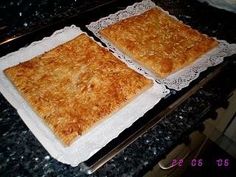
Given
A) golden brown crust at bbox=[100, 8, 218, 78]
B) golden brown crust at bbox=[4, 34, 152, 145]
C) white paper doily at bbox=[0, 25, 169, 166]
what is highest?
golden brown crust at bbox=[100, 8, 218, 78]

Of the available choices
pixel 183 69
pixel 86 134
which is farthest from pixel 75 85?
pixel 183 69

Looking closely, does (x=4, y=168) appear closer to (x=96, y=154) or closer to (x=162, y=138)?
(x=96, y=154)

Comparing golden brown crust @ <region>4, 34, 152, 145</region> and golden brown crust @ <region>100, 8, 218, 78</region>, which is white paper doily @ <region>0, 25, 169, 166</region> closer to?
golden brown crust @ <region>4, 34, 152, 145</region>

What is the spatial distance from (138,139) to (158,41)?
0.53 meters

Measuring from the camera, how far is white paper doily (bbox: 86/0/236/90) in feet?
3.39

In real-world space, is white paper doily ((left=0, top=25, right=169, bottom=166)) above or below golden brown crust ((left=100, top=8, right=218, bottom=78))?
below

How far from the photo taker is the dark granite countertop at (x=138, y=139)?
755 millimetres

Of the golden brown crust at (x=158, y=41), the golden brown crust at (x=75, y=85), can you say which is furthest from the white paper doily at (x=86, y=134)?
the golden brown crust at (x=158, y=41)

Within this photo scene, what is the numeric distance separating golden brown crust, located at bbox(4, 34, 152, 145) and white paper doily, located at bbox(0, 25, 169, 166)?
21mm

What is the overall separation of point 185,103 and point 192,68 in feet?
0.66

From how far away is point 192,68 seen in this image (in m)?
1.09

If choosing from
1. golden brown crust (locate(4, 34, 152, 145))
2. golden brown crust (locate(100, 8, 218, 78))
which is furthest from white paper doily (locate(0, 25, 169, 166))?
golden brown crust (locate(100, 8, 218, 78))

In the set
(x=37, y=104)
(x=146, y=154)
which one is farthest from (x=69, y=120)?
(x=146, y=154)

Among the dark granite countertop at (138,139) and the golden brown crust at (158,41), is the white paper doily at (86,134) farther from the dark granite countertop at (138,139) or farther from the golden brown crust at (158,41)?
the golden brown crust at (158,41)
